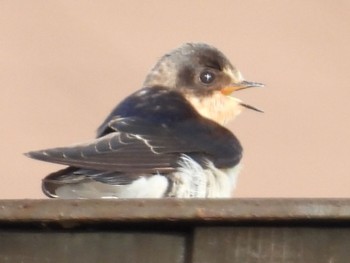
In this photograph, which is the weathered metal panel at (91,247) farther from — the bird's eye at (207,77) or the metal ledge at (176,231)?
the bird's eye at (207,77)

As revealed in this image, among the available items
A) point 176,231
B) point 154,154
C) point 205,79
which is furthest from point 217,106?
point 176,231

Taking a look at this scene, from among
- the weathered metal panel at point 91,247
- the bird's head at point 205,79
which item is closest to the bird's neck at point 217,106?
the bird's head at point 205,79

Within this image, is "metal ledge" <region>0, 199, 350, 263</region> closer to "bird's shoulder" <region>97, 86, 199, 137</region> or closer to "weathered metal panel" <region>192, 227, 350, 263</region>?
"weathered metal panel" <region>192, 227, 350, 263</region>

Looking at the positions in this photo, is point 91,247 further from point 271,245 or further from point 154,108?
point 154,108

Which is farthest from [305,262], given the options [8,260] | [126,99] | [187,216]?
[126,99]

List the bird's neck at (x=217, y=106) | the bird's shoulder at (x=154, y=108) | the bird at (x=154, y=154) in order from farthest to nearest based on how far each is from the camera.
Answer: the bird's neck at (x=217, y=106), the bird's shoulder at (x=154, y=108), the bird at (x=154, y=154)

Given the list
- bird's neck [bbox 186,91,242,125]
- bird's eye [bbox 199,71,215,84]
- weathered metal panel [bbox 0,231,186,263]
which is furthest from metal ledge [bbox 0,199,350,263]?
bird's eye [bbox 199,71,215,84]

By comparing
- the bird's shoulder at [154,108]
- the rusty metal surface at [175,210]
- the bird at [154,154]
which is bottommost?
the rusty metal surface at [175,210]
